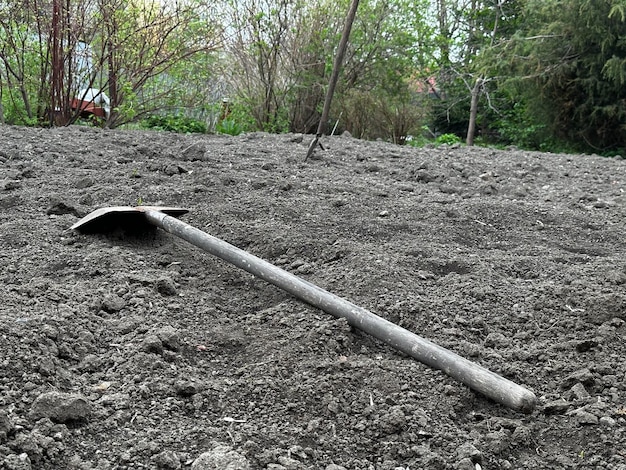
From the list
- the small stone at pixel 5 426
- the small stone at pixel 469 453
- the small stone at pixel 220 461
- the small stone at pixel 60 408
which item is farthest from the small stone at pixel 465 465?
the small stone at pixel 5 426

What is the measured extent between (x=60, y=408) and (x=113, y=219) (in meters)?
1.50

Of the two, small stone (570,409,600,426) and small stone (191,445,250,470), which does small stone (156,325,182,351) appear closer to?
small stone (191,445,250,470)

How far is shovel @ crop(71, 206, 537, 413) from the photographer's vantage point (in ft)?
5.36

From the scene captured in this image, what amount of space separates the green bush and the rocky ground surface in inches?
193

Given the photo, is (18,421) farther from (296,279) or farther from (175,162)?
(175,162)

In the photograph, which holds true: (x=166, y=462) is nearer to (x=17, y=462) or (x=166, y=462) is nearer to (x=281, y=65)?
(x=17, y=462)

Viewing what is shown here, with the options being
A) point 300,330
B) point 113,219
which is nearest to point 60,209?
point 113,219

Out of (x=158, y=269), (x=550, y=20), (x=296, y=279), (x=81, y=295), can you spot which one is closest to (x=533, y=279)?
(x=296, y=279)

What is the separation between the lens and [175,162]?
167 inches

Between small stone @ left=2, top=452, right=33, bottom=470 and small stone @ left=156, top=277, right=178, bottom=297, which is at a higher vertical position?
small stone @ left=156, top=277, right=178, bottom=297

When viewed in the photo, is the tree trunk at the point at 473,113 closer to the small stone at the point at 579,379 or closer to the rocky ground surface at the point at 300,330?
the rocky ground surface at the point at 300,330

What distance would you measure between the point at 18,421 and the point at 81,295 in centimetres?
77

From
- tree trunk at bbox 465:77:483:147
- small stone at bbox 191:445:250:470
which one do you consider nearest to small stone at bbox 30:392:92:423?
small stone at bbox 191:445:250:470

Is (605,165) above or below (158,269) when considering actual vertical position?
above
